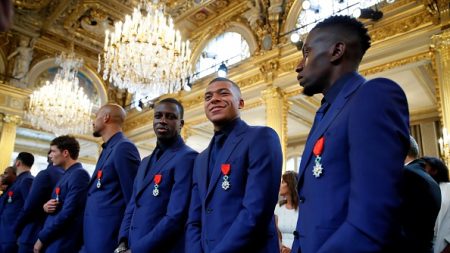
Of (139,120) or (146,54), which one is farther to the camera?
(139,120)

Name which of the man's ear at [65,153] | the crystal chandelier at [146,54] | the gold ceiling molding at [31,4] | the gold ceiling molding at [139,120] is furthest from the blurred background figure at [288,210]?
the gold ceiling molding at [31,4]

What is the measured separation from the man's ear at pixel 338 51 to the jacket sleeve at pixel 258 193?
729 millimetres

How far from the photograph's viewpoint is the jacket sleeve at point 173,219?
226cm

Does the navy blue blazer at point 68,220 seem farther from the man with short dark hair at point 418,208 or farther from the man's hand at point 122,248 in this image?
the man with short dark hair at point 418,208

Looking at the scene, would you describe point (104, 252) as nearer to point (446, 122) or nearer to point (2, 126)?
point (446, 122)

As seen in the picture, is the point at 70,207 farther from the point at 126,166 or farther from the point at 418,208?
the point at 418,208

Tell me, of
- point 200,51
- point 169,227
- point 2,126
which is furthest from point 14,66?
point 169,227

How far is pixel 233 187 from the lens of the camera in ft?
6.34

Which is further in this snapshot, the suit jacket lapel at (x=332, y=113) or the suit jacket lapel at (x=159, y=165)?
the suit jacket lapel at (x=159, y=165)

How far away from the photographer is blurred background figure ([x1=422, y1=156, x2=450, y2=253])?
273 centimetres

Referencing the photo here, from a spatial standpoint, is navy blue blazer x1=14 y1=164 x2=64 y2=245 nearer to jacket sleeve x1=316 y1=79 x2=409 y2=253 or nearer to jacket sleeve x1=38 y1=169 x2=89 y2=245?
jacket sleeve x1=38 y1=169 x2=89 y2=245

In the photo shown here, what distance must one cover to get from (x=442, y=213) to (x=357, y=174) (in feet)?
7.34

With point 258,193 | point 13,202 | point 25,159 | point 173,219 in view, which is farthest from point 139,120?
point 258,193

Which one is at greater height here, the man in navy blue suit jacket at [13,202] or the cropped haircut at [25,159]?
the cropped haircut at [25,159]
